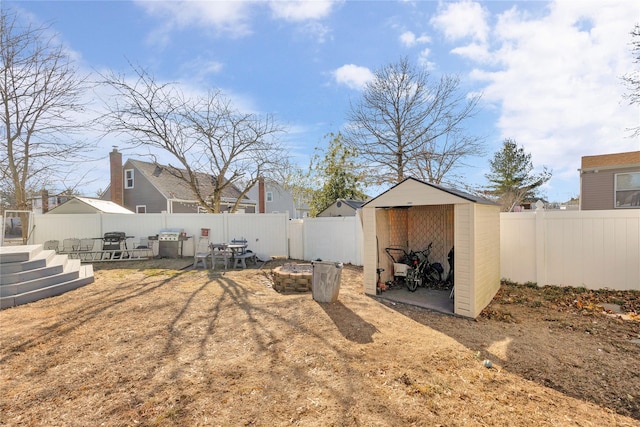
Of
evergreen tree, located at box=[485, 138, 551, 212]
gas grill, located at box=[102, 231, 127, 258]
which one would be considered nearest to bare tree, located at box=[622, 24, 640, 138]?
evergreen tree, located at box=[485, 138, 551, 212]

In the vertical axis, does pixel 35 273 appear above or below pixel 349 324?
above

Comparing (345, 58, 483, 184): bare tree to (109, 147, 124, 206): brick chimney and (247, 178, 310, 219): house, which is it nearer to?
(247, 178, 310, 219): house

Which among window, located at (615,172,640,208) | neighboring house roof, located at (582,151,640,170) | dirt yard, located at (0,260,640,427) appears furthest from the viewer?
neighboring house roof, located at (582,151,640,170)

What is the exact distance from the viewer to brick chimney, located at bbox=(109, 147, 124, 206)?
64.1ft

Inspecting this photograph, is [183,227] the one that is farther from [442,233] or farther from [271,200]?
[271,200]

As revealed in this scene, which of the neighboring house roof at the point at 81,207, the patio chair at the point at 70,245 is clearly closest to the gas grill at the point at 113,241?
the patio chair at the point at 70,245

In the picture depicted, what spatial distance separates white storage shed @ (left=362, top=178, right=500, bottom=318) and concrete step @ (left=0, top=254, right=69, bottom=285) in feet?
22.7

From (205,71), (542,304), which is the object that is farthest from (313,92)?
(542,304)

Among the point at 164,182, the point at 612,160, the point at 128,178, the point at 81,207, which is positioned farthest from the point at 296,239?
the point at 128,178

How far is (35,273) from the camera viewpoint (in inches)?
233

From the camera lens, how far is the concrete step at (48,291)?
5.23 m

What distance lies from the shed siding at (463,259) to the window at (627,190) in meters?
9.37

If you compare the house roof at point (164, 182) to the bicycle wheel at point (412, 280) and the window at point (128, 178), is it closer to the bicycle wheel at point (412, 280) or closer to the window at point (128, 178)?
the window at point (128, 178)

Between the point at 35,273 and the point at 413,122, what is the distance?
44.3 feet
